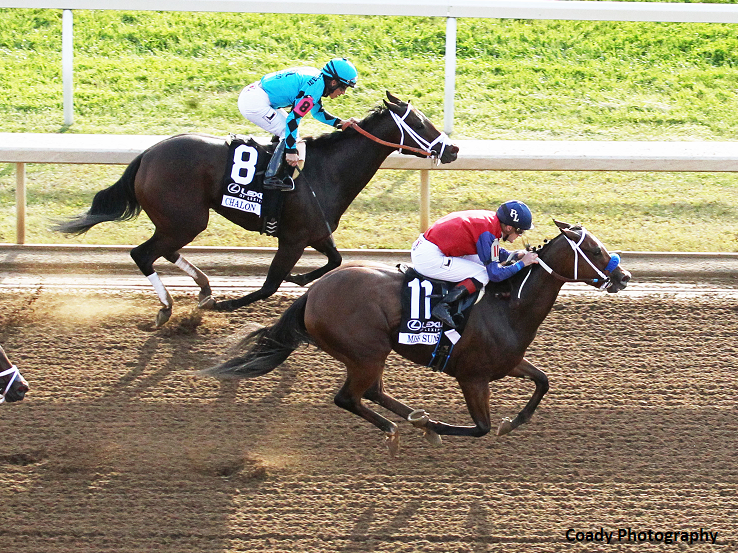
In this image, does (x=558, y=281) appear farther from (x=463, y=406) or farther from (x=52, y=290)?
(x=52, y=290)

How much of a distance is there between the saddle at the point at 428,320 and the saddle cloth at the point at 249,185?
63.1 inches

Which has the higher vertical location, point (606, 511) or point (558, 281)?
point (558, 281)

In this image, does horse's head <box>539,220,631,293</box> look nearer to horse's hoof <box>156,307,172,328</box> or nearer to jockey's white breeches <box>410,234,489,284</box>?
jockey's white breeches <box>410,234,489,284</box>

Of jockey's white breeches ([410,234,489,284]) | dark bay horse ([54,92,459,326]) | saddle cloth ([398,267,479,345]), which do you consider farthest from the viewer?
dark bay horse ([54,92,459,326])

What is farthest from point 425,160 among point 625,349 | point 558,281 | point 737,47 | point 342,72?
point 737,47

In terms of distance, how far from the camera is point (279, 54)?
11133mm

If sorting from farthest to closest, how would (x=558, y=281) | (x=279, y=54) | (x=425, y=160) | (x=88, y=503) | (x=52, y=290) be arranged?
(x=279, y=54)
(x=425, y=160)
(x=52, y=290)
(x=558, y=281)
(x=88, y=503)

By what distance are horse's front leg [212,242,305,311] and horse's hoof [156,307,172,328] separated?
0.36 metres

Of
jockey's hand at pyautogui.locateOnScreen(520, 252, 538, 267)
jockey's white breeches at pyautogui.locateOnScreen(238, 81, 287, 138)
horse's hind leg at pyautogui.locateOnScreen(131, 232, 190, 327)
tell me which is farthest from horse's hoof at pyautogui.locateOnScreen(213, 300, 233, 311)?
jockey's hand at pyautogui.locateOnScreen(520, 252, 538, 267)

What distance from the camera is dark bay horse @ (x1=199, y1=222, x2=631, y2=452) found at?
196 inches

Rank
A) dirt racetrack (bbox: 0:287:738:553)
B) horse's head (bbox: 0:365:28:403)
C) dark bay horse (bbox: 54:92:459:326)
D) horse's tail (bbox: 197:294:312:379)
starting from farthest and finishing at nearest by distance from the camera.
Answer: dark bay horse (bbox: 54:92:459:326)
horse's tail (bbox: 197:294:312:379)
horse's head (bbox: 0:365:28:403)
dirt racetrack (bbox: 0:287:738:553)

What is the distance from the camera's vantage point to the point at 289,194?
6395 millimetres

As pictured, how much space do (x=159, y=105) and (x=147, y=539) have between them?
6.93 m

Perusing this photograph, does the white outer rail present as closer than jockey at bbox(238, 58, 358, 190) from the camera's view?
No
